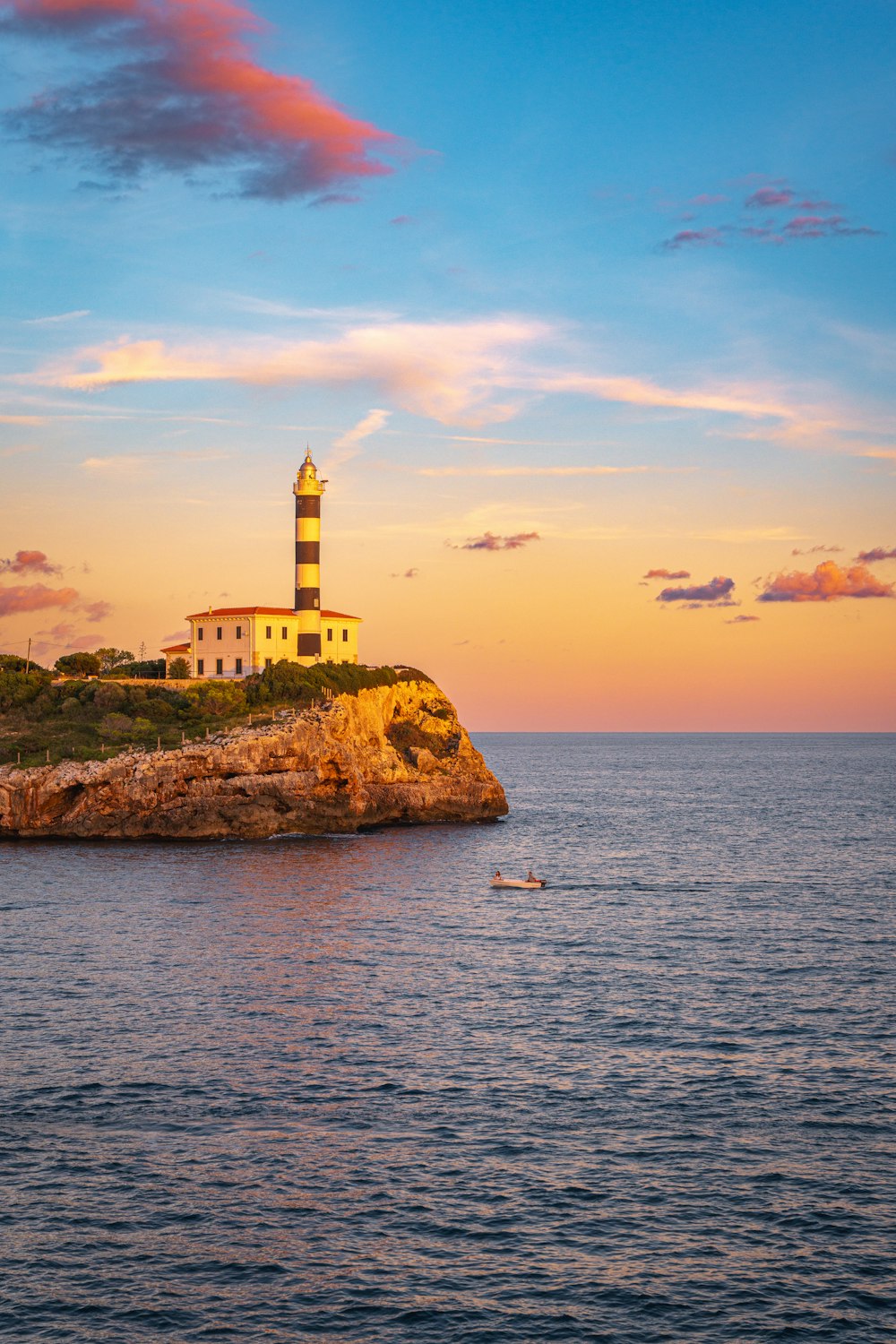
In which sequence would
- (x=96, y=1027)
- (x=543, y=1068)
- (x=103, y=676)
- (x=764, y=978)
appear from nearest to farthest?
(x=543, y=1068) < (x=96, y=1027) < (x=764, y=978) < (x=103, y=676)

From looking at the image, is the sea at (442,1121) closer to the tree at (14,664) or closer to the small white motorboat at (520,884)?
the small white motorboat at (520,884)

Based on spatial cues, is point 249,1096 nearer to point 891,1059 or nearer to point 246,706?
point 891,1059

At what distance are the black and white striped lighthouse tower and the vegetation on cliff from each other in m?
6.44

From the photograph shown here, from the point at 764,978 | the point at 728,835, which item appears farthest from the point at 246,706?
the point at 764,978

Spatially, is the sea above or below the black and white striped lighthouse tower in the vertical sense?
below

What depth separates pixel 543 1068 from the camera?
1363 inches

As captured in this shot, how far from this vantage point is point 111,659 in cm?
12875

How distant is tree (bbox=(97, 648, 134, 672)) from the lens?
127 m

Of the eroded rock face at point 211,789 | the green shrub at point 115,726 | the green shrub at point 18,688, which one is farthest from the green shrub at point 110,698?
the eroded rock face at point 211,789

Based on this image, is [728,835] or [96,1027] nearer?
[96,1027]

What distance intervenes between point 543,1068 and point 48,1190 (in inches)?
556

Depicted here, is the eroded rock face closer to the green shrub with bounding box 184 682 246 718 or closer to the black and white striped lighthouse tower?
the green shrub with bounding box 184 682 246 718

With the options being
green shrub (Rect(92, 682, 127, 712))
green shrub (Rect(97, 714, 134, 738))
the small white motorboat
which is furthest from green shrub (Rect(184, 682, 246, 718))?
the small white motorboat

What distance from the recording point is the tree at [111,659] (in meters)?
127
